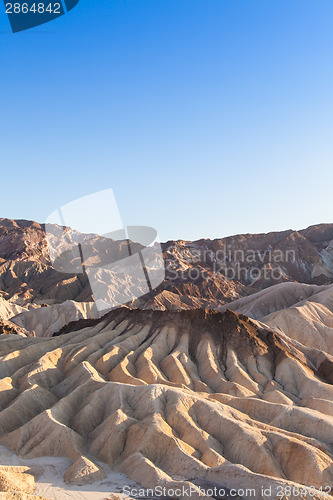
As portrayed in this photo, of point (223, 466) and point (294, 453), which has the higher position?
point (223, 466)

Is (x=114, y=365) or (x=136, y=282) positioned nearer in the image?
(x=114, y=365)

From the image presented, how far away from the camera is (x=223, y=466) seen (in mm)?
25094

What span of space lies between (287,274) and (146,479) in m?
134

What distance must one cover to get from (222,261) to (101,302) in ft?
230

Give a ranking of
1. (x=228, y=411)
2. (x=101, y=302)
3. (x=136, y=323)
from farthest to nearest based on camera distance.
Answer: (x=101, y=302), (x=136, y=323), (x=228, y=411)

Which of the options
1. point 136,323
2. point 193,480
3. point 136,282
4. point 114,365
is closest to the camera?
point 193,480

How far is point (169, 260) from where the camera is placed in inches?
6191

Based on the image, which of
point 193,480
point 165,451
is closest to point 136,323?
point 165,451

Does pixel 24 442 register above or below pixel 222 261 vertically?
above

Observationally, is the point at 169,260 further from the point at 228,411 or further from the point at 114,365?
the point at 228,411

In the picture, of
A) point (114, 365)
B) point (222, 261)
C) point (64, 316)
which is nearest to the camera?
point (114, 365)

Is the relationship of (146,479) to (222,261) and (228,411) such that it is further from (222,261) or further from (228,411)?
(222,261)

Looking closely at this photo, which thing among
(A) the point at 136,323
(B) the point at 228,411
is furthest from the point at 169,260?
(B) the point at 228,411

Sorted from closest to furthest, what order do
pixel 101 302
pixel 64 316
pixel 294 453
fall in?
1. pixel 294 453
2. pixel 64 316
3. pixel 101 302
